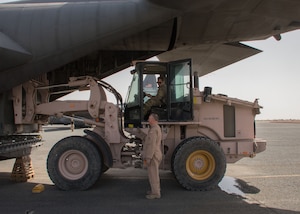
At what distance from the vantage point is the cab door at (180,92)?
684 cm

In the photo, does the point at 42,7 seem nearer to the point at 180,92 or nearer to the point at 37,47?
the point at 37,47

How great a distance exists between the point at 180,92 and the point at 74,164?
9.30 feet

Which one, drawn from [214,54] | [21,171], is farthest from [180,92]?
[21,171]

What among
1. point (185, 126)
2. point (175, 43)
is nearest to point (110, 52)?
point (175, 43)

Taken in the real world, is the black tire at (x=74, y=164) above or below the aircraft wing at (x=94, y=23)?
below

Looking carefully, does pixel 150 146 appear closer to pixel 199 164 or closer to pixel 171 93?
pixel 199 164

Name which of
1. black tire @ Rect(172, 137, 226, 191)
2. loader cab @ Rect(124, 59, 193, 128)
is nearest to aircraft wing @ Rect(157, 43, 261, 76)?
loader cab @ Rect(124, 59, 193, 128)

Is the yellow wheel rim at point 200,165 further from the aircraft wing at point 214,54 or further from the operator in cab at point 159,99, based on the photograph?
the aircraft wing at point 214,54

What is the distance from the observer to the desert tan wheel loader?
6.50 meters

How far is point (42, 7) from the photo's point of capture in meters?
6.76

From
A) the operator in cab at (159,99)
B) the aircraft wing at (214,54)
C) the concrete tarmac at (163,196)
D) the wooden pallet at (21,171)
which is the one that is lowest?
the concrete tarmac at (163,196)

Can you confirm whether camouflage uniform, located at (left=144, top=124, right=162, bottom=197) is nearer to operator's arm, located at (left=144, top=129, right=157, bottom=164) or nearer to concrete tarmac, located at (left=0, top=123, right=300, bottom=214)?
operator's arm, located at (left=144, top=129, right=157, bottom=164)

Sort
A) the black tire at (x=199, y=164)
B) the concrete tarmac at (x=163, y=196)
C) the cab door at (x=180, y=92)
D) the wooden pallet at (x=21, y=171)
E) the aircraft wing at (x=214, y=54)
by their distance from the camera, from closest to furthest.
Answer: the concrete tarmac at (x=163, y=196)
the black tire at (x=199, y=164)
the cab door at (x=180, y=92)
the wooden pallet at (x=21, y=171)
the aircraft wing at (x=214, y=54)

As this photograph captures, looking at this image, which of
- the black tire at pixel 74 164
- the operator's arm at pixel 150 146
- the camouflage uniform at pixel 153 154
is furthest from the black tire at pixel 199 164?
the black tire at pixel 74 164
